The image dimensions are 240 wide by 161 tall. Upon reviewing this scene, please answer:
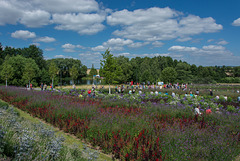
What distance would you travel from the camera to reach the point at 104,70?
25125mm

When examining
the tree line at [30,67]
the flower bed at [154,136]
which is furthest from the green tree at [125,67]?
the flower bed at [154,136]

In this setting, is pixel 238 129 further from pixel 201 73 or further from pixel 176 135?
pixel 201 73

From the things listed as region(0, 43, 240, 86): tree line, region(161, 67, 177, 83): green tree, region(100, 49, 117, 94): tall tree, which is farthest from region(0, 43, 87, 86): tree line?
region(161, 67, 177, 83): green tree

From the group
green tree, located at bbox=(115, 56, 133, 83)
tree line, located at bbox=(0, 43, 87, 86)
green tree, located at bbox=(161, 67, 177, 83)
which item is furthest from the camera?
green tree, located at bbox=(115, 56, 133, 83)

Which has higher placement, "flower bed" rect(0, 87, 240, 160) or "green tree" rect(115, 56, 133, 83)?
"green tree" rect(115, 56, 133, 83)

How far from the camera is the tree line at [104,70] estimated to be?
34703 mm

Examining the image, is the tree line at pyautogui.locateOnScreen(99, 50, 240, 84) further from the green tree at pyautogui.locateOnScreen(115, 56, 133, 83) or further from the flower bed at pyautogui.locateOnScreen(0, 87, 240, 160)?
the flower bed at pyautogui.locateOnScreen(0, 87, 240, 160)

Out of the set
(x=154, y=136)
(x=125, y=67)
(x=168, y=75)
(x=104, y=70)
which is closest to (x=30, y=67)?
(x=104, y=70)

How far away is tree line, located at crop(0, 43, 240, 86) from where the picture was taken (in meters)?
34.7

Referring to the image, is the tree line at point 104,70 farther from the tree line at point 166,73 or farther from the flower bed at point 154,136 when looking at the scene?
the flower bed at point 154,136

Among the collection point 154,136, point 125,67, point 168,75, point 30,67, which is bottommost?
point 154,136

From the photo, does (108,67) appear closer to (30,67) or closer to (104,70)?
(104,70)

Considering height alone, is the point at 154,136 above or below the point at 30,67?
below

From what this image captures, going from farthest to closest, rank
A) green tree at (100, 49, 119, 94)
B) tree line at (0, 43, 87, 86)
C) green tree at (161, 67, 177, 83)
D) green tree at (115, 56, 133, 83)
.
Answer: green tree at (115, 56, 133, 83), green tree at (161, 67, 177, 83), tree line at (0, 43, 87, 86), green tree at (100, 49, 119, 94)
